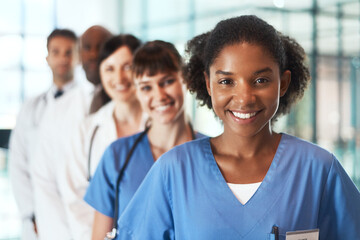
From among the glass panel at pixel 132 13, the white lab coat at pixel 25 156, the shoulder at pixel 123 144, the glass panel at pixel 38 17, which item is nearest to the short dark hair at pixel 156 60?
the shoulder at pixel 123 144

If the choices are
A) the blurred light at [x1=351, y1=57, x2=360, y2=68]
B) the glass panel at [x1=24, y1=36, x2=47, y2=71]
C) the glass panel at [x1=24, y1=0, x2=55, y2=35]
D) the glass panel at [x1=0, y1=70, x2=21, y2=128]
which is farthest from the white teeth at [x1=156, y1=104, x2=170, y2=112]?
the glass panel at [x1=0, y1=70, x2=21, y2=128]

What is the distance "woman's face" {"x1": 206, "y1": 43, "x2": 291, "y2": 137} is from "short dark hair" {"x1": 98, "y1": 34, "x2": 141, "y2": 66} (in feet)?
3.22

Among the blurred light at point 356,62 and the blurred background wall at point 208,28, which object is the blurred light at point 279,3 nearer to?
the blurred background wall at point 208,28

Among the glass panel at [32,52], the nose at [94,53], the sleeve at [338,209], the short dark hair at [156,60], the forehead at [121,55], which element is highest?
the glass panel at [32,52]

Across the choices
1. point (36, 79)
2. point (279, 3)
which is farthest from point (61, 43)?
point (36, 79)

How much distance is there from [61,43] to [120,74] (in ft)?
2.46

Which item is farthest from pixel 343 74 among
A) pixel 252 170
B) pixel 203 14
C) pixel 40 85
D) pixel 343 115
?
pixel 40 85

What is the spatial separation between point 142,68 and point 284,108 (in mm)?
548

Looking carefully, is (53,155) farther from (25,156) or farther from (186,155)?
(186,155)

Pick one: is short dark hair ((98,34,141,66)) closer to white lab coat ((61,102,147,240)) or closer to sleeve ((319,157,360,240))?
white lab coat ((61,102,147,240))

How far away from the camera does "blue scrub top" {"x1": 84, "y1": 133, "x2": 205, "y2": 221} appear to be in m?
1.75

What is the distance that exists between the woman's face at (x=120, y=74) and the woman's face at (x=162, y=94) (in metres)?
0.36

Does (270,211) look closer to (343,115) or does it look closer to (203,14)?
(343,115)

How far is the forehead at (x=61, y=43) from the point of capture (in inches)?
109
